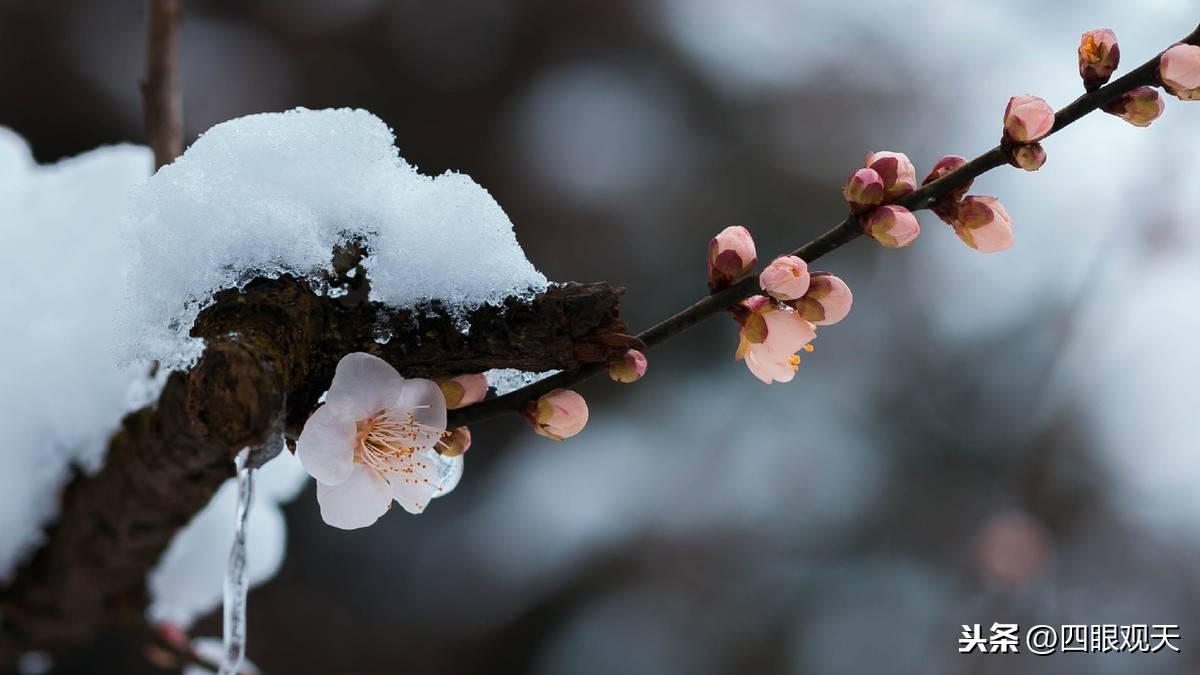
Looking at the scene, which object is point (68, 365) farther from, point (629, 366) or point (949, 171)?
point (949, 171)

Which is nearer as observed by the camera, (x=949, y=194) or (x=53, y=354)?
(x=949, y=194)

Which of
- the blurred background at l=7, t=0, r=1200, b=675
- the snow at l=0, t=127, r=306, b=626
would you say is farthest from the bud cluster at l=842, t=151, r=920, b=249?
the blurred background at l=7, t=0, r=1200, b=675

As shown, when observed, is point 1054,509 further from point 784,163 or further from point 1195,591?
point 784,163

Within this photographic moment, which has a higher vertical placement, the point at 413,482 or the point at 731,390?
the point at 731,390

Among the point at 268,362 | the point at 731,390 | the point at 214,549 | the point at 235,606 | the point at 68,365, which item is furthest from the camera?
the point at 731,390

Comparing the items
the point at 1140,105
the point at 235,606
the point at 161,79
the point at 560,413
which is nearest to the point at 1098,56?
the point at 1140,105

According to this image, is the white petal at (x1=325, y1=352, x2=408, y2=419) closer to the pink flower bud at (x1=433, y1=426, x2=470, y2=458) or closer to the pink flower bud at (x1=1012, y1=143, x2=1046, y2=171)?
the pink flower bud at (x1=433, y1=426, x2=470, y2=458)

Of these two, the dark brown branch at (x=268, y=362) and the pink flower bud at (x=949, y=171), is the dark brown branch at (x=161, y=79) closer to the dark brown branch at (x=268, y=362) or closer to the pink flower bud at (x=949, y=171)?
the dark brown branch at (x=268, y=362)

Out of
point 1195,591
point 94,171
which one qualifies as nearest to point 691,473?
point 1195,591
